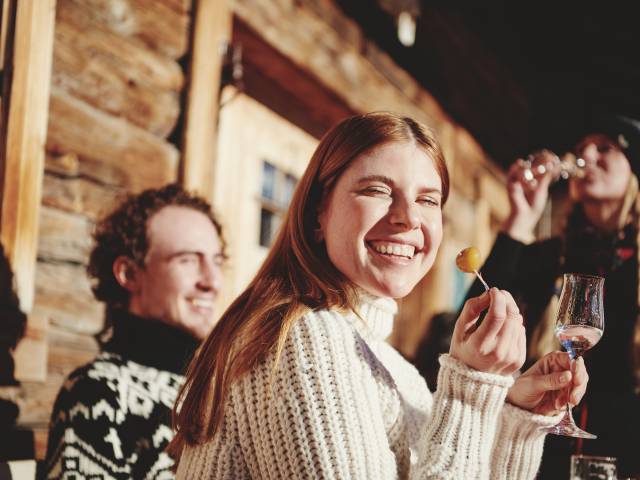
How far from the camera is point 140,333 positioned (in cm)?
216

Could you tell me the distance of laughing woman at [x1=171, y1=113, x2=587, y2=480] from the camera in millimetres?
1283

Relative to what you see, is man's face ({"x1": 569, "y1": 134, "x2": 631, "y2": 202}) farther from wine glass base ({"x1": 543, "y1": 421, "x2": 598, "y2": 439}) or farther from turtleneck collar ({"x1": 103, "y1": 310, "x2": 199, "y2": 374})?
turtleneck collar ({"x1": 103, "y1": 310, "x2": 199, "y2": 374})

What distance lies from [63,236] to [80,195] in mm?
153

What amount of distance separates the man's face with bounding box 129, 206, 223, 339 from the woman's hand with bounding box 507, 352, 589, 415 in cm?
111

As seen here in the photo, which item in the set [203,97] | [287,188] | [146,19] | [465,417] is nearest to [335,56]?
[287,188]

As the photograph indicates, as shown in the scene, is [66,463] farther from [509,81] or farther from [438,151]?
[509,81]

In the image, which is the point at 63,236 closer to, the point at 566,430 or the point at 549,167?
the point at 566,430

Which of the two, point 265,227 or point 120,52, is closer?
point 120,52

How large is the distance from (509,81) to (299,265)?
578 cm

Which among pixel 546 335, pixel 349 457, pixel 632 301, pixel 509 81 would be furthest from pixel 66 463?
pixel 509 81

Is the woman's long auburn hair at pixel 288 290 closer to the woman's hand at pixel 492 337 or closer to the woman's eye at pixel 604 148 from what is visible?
the woman's hand at pixel 492 337

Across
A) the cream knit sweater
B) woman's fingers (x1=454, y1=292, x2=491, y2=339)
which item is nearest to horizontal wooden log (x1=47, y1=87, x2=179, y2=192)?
the cream knit sweater

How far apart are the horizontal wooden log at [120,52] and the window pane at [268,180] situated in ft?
2.97

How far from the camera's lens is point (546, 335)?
2.61m
